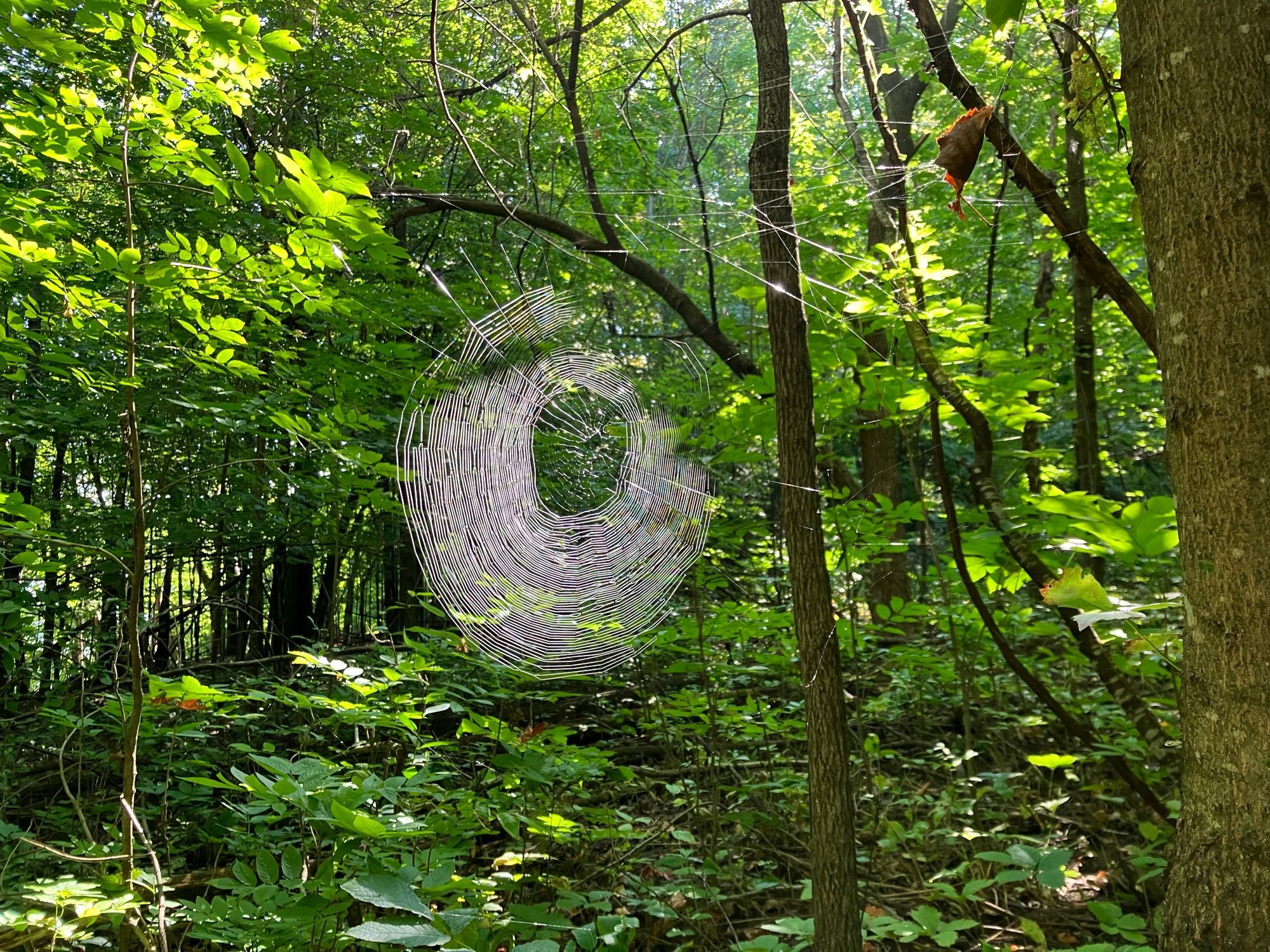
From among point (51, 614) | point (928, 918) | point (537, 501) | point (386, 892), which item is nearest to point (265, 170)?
point (386, 892)

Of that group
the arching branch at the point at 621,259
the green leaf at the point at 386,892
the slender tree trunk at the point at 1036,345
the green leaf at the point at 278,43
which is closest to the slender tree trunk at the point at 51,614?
the arching branch at the point at 621,259

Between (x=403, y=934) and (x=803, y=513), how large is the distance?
1.40 meters

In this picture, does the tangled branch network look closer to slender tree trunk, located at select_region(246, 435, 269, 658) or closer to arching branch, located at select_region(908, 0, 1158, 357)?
arching branch, located at select_region(908, 0, 1158, 357)

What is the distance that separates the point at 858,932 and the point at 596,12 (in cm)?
617

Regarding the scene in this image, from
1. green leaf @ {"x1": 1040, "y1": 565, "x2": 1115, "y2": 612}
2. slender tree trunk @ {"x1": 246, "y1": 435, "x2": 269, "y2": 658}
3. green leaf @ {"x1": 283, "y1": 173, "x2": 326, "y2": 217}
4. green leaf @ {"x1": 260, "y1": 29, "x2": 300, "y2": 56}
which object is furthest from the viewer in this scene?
slender tree trunk @ {"x1": 246, "y1": 435, "x2": 269, "y2": 658}

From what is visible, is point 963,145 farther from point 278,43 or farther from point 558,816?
point 558,816

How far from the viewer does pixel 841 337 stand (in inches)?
122

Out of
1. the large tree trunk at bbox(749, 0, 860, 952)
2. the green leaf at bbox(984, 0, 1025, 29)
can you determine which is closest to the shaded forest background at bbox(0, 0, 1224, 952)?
the green leaf at bbox(984, 0, 1025, 29)

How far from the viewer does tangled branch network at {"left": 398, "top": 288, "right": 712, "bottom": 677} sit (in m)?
3.02

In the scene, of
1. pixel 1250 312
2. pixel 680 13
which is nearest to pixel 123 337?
pixel 1250 312

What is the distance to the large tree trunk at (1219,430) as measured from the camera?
3.97 ft

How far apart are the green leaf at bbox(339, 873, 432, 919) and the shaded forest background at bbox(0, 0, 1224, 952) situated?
0.4 inches

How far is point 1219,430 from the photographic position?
1.25 m

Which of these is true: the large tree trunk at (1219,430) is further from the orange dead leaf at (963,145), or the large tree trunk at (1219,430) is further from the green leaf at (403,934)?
the green leaf at (403,934)
